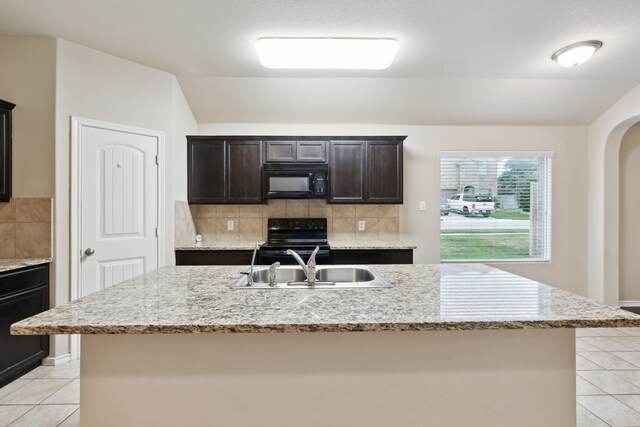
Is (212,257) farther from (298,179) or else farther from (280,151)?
(280,151)

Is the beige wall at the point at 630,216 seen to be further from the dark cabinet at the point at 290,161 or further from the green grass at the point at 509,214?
the dark cabinet at the point at 290,161

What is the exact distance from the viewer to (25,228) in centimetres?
265

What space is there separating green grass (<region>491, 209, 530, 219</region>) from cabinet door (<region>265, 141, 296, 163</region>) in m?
2.65

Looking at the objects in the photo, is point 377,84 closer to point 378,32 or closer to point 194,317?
point 378,32

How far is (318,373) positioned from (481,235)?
3548 millimetres

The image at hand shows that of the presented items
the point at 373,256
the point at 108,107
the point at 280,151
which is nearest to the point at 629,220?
the point at 373,256

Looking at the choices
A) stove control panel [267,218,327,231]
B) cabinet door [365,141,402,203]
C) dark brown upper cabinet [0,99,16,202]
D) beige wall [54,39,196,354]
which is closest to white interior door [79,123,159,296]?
beige wall [54,39,196,354]

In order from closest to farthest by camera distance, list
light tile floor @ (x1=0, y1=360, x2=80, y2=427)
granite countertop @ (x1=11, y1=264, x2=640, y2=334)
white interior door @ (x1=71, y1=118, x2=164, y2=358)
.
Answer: granite countertop @ (x1=11, y1=264, x2=640, y2=334), light tile floor @ (x1=0, y1=360, x2=80, y2=427), white interior door @ (x1=71, y1=118, x2=164, y2=358)

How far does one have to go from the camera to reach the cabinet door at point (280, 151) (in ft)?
12.1

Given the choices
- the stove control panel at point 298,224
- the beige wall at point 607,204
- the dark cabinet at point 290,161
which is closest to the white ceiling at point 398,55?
the beige wall at point 607,204

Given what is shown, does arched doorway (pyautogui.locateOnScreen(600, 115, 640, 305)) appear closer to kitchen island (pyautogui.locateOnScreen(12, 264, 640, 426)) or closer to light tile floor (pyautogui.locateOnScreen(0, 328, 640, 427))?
light tile floor (pyautogui.locateOnScreen(0, 328, 640, 427))

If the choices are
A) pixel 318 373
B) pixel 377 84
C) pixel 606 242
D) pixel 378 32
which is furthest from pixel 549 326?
pixel 606 242

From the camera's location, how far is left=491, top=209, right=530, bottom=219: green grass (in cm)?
416

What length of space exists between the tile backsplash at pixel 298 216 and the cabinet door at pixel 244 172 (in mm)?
292
